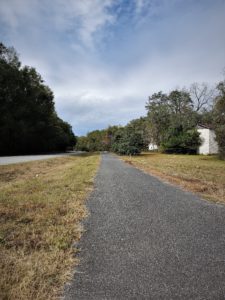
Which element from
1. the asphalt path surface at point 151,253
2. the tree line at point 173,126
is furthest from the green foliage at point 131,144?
the asphalt path surface at point 151,253

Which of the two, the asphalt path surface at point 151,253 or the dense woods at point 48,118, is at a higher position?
the dense woods at point 48,118

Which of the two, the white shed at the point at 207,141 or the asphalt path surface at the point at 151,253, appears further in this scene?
the white shed at the point at 207,141

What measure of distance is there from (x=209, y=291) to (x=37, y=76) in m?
46.2

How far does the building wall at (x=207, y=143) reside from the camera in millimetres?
41688

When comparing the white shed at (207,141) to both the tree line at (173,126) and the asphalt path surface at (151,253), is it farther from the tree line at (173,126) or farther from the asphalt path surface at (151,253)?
the asphalt path surface at (151,253)

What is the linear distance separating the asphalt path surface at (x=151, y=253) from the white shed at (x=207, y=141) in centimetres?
3853

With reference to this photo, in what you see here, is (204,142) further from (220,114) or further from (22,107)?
(22,107)

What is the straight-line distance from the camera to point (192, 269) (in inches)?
113

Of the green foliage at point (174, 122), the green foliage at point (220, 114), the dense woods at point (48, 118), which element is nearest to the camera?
the green foliage at point (220, 114)

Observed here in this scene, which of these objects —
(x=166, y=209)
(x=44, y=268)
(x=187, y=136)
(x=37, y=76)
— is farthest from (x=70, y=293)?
(x=37, y=76)

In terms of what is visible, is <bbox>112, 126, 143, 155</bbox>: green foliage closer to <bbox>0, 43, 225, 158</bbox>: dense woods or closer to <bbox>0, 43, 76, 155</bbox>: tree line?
<bbox>0, 43, 225, 158</bbox>: dense woods

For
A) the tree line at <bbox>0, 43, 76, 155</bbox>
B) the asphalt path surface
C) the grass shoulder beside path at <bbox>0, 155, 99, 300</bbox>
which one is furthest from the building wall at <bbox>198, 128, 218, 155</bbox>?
the grass shoulder beside path at <bbox>0, 155, 99, 300</bbox>

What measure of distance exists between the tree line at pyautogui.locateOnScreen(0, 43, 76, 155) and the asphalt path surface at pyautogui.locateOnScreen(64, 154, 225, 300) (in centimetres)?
3370

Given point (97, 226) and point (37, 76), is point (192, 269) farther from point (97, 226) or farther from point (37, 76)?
point (37, 76)
